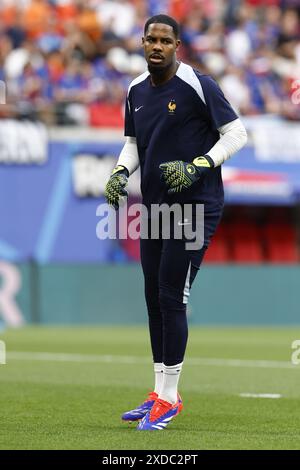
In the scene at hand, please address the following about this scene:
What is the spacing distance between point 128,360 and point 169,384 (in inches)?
231

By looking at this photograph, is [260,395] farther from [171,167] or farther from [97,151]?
[97,151]

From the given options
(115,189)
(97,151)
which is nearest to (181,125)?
(115,189)

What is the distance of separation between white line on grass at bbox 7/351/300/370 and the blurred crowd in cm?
778

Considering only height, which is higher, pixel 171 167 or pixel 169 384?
pixel 171 167

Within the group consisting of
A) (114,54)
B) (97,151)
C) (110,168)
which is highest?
(114,54)

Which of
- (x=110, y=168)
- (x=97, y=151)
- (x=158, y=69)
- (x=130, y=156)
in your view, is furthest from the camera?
(x=110, y=168)

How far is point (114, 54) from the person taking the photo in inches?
874

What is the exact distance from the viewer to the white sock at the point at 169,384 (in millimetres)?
7113

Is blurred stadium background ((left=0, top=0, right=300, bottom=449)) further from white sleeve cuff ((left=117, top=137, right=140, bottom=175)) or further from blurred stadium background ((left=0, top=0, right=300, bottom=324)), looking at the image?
white sleeve cuff ((left=117, top=137, right=140, bottom=175))

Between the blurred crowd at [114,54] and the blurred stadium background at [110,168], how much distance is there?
27 mm

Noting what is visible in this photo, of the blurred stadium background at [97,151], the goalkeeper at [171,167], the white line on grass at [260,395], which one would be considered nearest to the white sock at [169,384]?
the goalkeeper at [171,167]

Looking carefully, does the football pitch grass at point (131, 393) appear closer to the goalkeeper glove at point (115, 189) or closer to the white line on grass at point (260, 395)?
the white line on grass at point (260, 395)

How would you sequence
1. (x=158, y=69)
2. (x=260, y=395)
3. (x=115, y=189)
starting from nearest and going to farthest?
(x=158, y=69) < (x=115, y=189) < (x=260, y=395)
